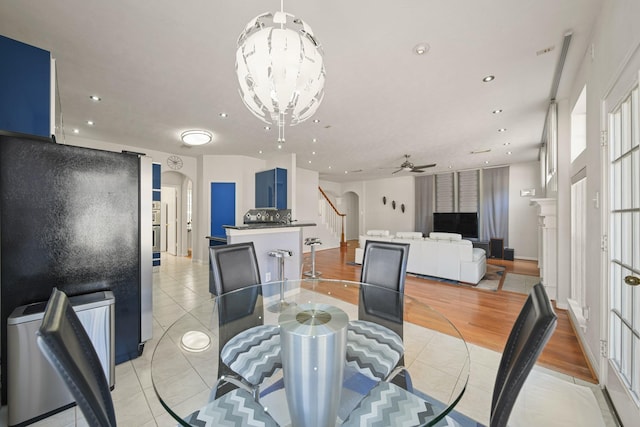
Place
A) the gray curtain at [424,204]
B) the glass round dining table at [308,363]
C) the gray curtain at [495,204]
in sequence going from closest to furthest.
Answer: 1. the glass round dining table at [308,363]
2. the gray curtain at [495,204]
3. the gray curtain at [424,204]

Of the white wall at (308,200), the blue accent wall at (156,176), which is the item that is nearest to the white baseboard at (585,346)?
the white wall at (308,200)

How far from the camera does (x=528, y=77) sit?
273cm

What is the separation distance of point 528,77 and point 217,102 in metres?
3.77

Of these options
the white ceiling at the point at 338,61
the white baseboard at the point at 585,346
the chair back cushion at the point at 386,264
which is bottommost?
the white baseboard at the point at 585,346

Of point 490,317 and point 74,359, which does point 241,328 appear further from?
point 490,317

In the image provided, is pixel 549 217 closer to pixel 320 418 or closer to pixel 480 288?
pixel 480 288

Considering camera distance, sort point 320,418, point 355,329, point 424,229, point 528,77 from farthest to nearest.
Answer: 1. point 424,229
2. point 528,77
3. point 355,329
4. point 320,418

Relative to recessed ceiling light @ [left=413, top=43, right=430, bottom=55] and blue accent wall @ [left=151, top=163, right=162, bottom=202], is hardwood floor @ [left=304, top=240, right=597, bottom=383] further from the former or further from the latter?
blue accent wall @ [left=151, top=163, right=162, bottom=202]

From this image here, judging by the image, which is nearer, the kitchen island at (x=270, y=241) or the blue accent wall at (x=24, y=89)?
the blue accent wall at (x=24, y=89)

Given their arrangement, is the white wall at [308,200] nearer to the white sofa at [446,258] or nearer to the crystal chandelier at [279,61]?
the white sofa at [446,258]

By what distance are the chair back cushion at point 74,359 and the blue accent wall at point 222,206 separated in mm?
5595

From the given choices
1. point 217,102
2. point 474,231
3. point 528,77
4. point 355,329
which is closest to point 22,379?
point 355,329

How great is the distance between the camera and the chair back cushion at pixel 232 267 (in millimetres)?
2008

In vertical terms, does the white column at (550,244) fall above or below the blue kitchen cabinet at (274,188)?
below
